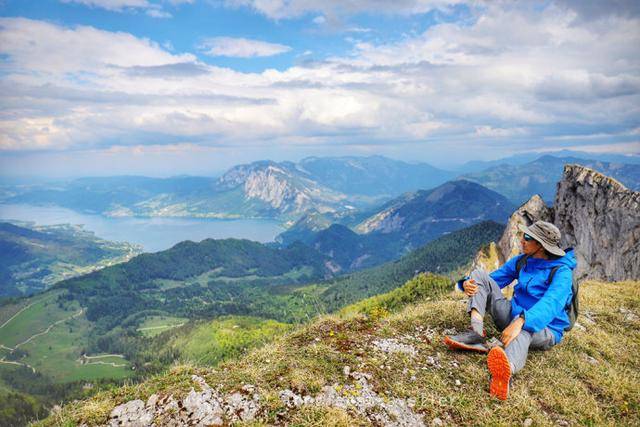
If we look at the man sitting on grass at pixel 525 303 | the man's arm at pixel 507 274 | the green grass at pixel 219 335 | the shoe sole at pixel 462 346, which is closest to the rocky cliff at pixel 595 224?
the man's arm at pixel 507 274

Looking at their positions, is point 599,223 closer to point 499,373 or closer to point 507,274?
point 507,274

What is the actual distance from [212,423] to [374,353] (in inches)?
169

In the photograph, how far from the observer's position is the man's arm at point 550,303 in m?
8.63

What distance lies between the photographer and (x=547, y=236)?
903 cm

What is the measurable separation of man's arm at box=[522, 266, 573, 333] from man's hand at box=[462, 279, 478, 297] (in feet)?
4.10

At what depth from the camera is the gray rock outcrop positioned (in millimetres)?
41594

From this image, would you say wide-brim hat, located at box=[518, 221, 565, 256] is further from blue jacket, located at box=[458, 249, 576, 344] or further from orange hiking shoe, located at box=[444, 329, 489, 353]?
orange hiking shoe, located at box=[444, 329, 489, 353]

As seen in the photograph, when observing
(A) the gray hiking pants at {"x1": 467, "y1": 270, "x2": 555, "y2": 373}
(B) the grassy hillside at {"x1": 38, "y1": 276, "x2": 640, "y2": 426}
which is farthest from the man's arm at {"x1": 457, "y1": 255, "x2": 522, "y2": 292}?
(B) the grassy hillside at {"x1": 38, "y1": 276, "x2": 640, "y2": 426}

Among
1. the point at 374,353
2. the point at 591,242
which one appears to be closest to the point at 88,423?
the point at 374,353

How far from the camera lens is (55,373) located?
18862cm

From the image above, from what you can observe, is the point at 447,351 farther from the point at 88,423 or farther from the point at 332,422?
the point at 88,423

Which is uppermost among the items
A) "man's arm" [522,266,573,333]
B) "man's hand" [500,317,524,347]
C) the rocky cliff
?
"man's arm" [522,266,573,333]

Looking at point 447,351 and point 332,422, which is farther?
point 447,351

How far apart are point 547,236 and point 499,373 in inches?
146
